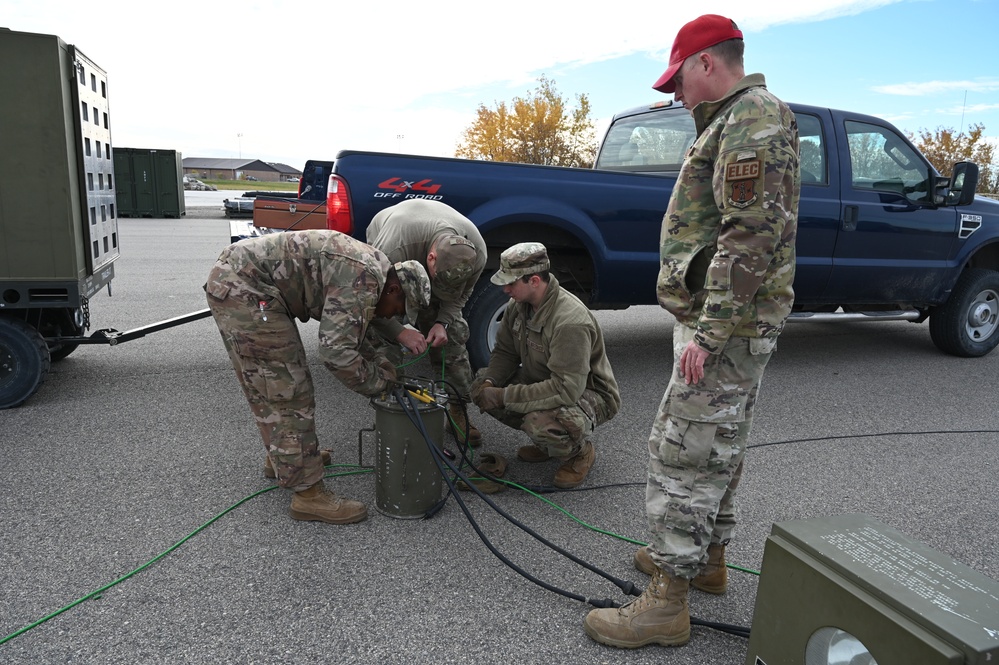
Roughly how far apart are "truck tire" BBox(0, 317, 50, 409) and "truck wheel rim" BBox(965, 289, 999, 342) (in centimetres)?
780

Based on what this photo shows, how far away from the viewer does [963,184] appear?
569 centimetres

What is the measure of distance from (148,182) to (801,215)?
73.2 ft

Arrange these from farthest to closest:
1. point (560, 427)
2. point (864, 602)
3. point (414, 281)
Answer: point (560, 427)
point (414, 281)
point (864, 602)

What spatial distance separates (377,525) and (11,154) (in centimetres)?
316

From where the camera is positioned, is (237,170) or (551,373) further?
(237,170)

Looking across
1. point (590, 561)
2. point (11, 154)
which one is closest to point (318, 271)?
point (590, 561)

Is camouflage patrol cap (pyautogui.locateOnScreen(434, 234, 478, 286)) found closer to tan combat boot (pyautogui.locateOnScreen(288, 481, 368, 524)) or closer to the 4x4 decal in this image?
the 4x4 decal

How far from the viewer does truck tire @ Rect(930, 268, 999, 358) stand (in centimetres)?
639

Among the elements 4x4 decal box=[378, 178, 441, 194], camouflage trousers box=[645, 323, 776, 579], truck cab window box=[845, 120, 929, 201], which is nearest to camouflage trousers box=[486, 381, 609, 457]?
camouflage trousers box=[645, 323, 776, 579]

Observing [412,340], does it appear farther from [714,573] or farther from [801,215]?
[801,215]

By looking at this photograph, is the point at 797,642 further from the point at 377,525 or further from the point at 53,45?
the point at 53,45

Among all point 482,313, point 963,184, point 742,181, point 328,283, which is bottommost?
point 482,313

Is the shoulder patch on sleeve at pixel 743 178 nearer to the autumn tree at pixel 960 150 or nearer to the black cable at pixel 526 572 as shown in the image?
the black cable at pixel 526 572

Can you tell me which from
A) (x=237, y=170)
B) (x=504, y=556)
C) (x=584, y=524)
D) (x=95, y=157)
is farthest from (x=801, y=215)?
(x=237, y=170)
